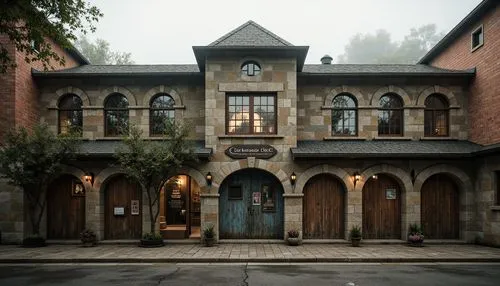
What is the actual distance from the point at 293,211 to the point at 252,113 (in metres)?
4.35

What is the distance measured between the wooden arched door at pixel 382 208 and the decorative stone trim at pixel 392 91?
3253 millimetres

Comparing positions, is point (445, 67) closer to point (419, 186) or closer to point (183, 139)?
point (419, 186)

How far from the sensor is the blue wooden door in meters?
14.6

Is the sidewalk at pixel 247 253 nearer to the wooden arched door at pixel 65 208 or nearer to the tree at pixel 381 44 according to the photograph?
the wooden arched door at pixel 65 208

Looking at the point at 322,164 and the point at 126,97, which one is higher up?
the point at 126,97

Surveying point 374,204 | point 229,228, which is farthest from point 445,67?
point 229,228

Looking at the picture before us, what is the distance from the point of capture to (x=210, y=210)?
1391 centimetres

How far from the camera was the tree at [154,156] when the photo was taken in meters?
12.5

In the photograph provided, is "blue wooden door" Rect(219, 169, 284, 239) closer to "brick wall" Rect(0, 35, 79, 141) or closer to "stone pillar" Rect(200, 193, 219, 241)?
"stone pillar" Rect(200, 193, 219, 241)

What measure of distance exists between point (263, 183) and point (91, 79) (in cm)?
879

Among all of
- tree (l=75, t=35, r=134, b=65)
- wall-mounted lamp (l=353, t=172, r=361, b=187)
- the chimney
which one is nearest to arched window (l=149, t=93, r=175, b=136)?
wall-mounted lamp (l=353, t=172, r=361, b=187)

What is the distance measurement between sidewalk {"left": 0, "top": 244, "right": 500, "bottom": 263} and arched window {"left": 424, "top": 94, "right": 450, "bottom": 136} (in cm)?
488

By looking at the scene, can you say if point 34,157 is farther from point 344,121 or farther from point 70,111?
point 344,121

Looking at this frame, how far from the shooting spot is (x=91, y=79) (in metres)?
15.1
